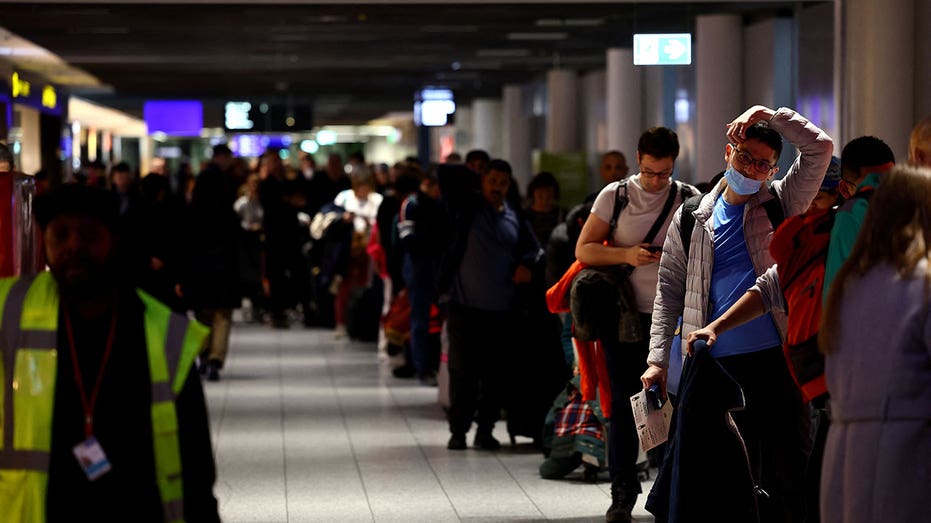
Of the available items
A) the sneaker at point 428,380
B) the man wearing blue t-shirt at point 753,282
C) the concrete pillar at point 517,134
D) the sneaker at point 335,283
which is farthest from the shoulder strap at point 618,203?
the concrete pillar at point 517,134

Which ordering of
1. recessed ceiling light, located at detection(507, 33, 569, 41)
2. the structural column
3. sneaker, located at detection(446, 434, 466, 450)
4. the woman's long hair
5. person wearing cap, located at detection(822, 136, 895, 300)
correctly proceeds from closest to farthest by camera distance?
the woman's long hair < person wearing cap, located at detection(822, 136, 895, 300) < sneaker, located at detection(446, 434, 466, 450) < recessed ceiling light, located at detection(507, 33, 569, 41) < the structural column

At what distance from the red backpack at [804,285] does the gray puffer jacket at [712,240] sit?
816 mm

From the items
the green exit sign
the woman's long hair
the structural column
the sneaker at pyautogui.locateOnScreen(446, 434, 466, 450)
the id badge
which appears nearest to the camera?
the id badge

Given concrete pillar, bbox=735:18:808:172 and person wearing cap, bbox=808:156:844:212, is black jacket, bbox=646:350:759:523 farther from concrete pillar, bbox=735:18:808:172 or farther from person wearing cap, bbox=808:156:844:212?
concrete pillar, bbox=735:18:808:172

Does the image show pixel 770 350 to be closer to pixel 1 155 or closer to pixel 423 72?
pixel 1 155

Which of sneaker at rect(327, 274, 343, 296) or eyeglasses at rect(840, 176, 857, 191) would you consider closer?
eyeglasses at rect(840, 176, 857, 191)

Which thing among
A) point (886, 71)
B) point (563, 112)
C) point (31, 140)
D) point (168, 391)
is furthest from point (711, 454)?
point (31, 140)

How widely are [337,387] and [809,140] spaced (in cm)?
724

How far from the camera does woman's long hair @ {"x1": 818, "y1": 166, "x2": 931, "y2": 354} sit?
12.5 ft

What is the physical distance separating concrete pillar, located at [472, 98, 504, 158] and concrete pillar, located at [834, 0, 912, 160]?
1499 cm

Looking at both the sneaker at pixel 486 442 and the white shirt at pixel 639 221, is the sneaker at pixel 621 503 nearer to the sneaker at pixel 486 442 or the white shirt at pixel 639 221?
the white shirt at pixel 639 221

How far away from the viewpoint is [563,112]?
2081 cm

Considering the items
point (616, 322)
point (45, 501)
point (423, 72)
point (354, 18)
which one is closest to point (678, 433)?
point (616, 322)

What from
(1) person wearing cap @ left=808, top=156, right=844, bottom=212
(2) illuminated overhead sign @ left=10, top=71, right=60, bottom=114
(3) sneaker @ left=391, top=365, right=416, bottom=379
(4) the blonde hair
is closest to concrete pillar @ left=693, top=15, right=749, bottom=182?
(3) sneaker @ left=391, top=365, right=416, bottom=379
